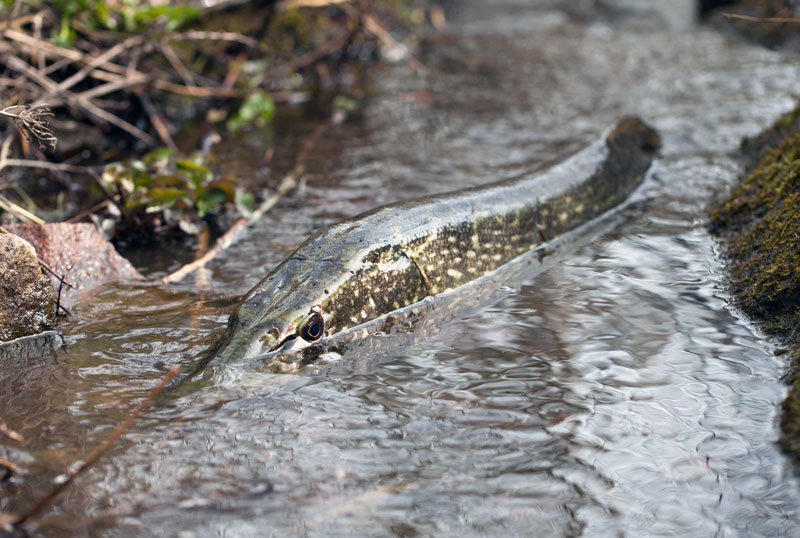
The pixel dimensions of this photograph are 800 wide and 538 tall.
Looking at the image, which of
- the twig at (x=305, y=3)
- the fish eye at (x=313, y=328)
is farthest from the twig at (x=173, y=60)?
the fish eye at (x=313, y=328)

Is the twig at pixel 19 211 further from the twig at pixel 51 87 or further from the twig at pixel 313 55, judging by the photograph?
the twig at pixel 313 55

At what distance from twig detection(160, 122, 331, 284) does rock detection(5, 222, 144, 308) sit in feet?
0.78

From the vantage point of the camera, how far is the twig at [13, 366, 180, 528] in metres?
2.17

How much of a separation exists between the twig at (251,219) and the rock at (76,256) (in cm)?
24

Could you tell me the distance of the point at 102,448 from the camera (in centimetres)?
252

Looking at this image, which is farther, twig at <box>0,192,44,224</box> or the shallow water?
twig at <box>0,192,44,224</box>

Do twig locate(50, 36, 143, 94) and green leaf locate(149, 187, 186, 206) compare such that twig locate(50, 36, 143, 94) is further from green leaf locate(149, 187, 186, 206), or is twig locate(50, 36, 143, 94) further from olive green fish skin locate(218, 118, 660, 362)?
olive green fish skin locate(218, 118, 660, 362)

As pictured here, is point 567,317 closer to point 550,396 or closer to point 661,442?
point 550,396

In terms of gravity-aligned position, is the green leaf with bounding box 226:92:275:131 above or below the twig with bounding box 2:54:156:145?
below

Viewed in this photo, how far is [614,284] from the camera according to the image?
3861 mm

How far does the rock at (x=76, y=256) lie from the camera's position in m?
3.69

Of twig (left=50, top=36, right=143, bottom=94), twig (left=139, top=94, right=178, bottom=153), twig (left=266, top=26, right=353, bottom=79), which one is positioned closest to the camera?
twig (left=50, top=36, right=143, bottom=94)

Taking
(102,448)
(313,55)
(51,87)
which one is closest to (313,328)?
(102,448)

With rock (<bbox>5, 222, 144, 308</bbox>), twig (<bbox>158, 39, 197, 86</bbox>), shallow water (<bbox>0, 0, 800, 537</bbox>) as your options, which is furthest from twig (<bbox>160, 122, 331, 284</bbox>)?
twig (<bbox>158, 39, 197, 86</bbox>)
